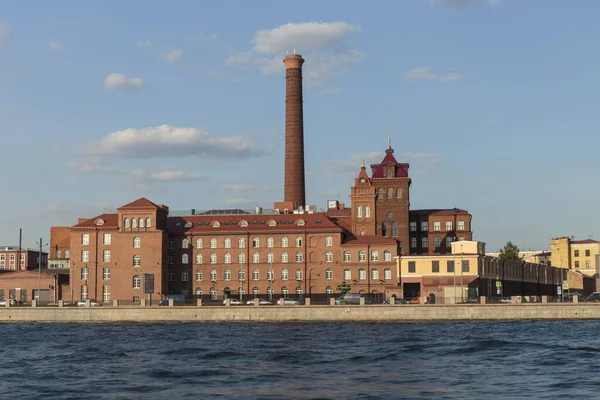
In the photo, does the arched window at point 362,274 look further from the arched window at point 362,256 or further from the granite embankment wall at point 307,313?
the granite embankment wall at point 307,313

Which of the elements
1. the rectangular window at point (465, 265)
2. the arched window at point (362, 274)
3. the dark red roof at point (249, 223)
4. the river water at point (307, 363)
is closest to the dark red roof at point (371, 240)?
the dark red roof at point (249, 223)

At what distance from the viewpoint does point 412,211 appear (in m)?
157

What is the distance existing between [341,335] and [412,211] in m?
77.8

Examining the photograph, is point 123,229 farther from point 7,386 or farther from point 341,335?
point 7,386

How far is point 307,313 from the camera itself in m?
109

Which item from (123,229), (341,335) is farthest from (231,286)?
(341,335)

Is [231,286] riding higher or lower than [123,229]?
lower

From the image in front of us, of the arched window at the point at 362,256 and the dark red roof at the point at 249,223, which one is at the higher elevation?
the dark red roof at the point at 249,223

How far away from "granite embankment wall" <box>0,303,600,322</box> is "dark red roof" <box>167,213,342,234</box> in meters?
27.9

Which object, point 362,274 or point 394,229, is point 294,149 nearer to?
point 394,229

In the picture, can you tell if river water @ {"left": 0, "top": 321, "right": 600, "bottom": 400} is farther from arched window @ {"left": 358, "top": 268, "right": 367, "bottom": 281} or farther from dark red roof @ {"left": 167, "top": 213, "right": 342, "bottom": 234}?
dark red roof @ {"left": 167, "top": 213, "right": 342, "bottom": 234}

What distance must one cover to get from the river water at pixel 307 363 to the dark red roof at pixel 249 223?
4597 cm

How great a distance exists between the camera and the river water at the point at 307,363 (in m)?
45.3

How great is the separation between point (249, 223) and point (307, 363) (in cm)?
8433
